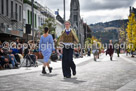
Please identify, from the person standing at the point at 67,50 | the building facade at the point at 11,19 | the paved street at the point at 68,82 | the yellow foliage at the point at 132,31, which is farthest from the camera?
the yellow foliage at the point at 132,31

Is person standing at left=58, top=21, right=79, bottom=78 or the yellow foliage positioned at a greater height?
the yellow foliage

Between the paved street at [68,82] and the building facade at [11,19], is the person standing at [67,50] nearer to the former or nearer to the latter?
the paved street at [68,82]

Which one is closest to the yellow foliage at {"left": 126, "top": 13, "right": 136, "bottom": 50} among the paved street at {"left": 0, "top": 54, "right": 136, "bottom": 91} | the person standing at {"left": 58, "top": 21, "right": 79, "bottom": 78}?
the person standing at {"left": 58, "top": 21, "right": 79, "bottom": 78}

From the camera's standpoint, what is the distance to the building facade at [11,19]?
30.7 m

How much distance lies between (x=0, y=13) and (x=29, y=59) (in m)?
15.4

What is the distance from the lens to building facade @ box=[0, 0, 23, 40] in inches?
1207

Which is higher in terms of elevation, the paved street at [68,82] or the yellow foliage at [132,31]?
the yellow foliage at [132,31]

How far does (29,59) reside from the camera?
16.2m

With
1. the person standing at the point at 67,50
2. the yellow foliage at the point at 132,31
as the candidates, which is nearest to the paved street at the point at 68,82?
the person standing at the point at 67,50

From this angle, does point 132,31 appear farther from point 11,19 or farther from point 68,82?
point 68,82

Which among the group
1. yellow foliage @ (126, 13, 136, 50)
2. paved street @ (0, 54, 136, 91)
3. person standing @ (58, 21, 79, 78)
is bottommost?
paved street @ (0, 54, 136, 91)

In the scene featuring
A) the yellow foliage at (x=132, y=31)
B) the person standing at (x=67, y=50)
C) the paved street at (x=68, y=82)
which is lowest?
the paved street at (x=68, y=82)

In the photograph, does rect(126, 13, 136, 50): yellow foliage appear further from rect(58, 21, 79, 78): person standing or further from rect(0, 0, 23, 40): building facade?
rect(58, 21, 79, 78): person standing

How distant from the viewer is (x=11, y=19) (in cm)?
3434
